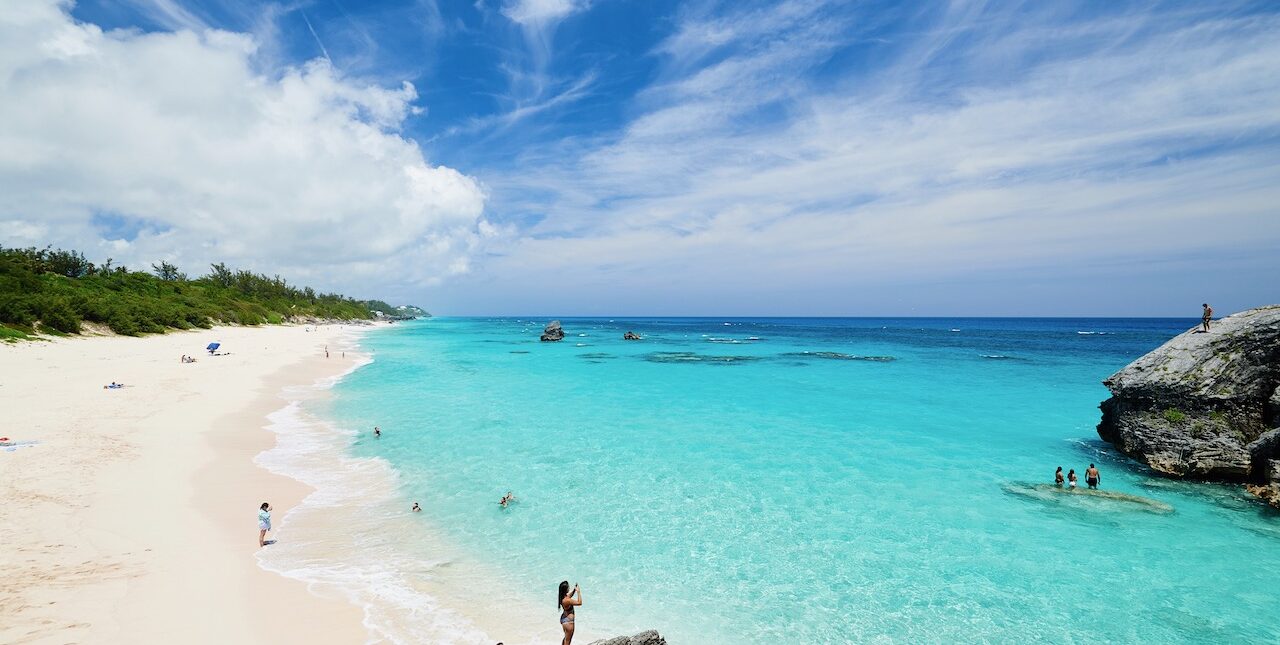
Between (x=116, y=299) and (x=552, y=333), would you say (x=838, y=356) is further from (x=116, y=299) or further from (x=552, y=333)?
(x=116, y=299)

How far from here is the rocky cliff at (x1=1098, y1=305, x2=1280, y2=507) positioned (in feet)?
56.5

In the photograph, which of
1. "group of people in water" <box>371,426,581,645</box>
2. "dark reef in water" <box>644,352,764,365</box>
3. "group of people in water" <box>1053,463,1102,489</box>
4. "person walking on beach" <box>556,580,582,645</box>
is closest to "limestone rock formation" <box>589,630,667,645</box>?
"group of people in water" <box>371,426,581,645</box>

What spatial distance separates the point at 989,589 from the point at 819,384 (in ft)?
106

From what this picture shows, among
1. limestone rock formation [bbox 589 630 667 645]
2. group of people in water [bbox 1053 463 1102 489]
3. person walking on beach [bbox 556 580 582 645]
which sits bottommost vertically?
group of people in water [bbox 1053 463 1102 489]

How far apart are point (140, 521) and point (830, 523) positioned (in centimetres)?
1858

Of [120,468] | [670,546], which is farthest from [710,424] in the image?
[120,468]

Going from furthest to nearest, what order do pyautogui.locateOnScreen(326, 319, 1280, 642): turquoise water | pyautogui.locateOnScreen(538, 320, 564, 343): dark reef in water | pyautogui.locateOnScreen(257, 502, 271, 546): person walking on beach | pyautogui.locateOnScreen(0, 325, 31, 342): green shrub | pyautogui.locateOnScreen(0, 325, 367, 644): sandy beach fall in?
pyautogui.locateOnScreen(538, 320, 564, 343): dark reef in water < pyautogui.locateOnScreen(0, 325, 31, 342): green shrub < pyautogui.locateOnScreen(257, 502, 271, 546): person walking on beach < pyautogui.locateOnScreen(326, 319, 1280, 642): turquoise water < pyautogui.locateOnScreen(0, 325, 367, 644): sandy beach

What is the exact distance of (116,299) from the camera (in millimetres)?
62094

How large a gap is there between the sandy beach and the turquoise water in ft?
14.2

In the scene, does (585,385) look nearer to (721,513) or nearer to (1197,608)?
(721,513)

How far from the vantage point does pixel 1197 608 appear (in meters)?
10.9

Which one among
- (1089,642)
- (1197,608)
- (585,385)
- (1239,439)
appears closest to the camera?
(1089,642)

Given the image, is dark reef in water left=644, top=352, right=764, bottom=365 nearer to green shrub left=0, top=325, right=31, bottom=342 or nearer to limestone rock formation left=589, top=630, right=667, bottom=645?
limestone rock formation left=589, top=630, right=667, bottom=645

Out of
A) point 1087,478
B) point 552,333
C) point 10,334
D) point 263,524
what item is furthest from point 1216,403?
point 552,333
